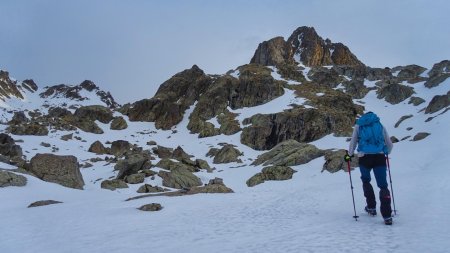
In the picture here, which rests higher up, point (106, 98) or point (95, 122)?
point (106, 98)

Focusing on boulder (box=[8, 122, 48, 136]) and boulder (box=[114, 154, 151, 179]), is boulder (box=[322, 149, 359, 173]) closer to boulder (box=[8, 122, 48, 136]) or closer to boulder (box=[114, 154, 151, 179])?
boulder (box=[114, 154, 151, 179])

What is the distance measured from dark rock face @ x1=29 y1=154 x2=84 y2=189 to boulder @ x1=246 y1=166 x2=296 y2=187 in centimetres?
1498

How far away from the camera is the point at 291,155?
128 ft

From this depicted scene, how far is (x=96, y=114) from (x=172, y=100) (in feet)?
60.2

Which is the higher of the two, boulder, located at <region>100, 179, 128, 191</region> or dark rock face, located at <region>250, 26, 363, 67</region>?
dark rock face, located at <region>250, 26, 363, 67</region>

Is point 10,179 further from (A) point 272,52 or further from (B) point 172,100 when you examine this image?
(A) point 272,52

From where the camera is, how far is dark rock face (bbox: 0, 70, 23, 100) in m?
132

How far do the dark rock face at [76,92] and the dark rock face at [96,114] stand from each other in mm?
57672

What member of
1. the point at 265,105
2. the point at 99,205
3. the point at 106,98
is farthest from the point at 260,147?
the point at 106,98

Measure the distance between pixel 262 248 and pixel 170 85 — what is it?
294 ft

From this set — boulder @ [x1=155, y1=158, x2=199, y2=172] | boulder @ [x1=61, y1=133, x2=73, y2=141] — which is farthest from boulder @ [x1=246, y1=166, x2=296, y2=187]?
boulder @ [x1=61, y1=133, x2=73, y2=141]

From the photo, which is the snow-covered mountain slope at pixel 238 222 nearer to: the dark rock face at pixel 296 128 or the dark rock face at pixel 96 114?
the dark rock face at pixel 296 128

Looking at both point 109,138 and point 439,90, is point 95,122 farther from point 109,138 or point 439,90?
point 439,90

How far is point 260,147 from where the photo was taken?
59.5 metres
